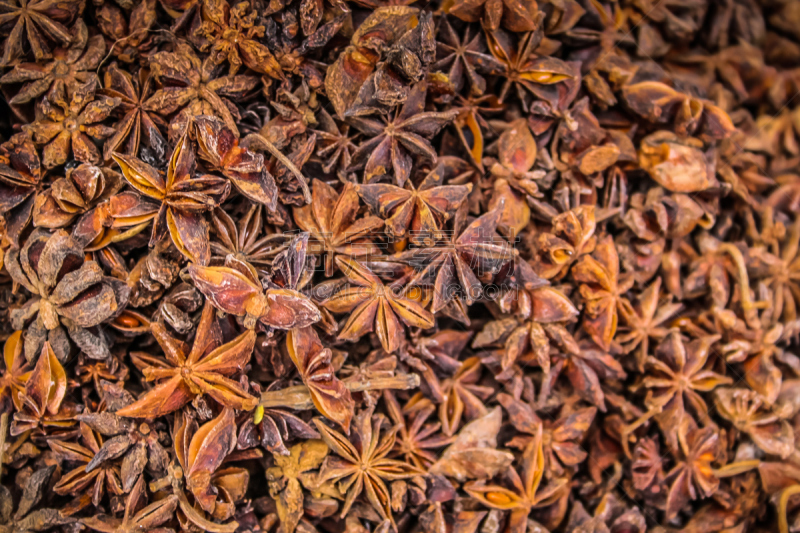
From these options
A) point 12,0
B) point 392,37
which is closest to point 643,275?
point 392,37

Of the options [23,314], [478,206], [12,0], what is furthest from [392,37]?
[23,314]

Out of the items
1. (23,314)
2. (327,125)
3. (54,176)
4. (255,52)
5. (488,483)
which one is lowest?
(488,483)

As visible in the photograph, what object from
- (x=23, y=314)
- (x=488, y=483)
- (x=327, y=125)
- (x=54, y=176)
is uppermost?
(x=327, y=125)

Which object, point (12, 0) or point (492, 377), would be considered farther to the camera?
point (492, 377)

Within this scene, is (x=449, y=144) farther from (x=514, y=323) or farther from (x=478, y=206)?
(x=514, y=323)

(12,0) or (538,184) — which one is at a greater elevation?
(12,0)

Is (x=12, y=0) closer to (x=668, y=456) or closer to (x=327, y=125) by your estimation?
(x=327, y=125)
